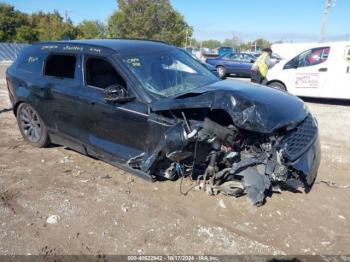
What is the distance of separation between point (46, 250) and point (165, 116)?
1.83 meters

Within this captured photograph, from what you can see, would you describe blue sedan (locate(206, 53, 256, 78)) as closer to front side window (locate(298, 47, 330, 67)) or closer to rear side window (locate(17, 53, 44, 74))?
front side window (locate(298, 47, 330, 67))

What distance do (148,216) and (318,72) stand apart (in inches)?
328

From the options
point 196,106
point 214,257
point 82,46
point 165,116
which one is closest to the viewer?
point 214,257

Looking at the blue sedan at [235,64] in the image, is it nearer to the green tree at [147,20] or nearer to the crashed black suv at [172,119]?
the crashed black suv at [172,119]

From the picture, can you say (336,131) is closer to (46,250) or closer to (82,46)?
(82,46)

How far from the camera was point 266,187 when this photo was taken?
3.68 m

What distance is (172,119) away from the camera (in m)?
3.86

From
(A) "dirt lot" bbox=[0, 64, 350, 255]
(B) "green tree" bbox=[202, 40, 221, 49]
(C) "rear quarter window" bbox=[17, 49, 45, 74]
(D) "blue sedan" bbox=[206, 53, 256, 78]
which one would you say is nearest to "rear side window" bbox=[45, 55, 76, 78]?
(C) "rear quarter window" bbox=[17, 49, 45, 74]

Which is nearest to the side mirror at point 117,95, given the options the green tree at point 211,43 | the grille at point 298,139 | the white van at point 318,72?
the grille at point 298,139

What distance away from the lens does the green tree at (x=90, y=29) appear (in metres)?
48.3

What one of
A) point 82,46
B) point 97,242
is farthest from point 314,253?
point 82,46

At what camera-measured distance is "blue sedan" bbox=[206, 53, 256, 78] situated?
19.0 metres

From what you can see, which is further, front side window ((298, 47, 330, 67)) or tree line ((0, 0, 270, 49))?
tree line ((0, 0, 270, 49))

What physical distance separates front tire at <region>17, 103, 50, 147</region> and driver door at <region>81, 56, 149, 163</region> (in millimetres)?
1192
